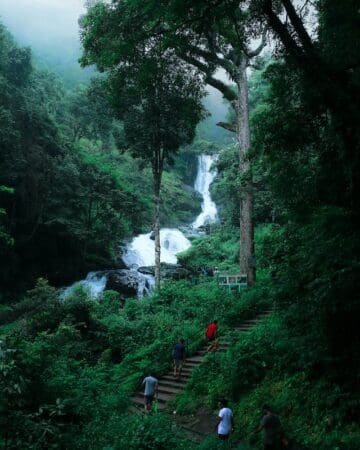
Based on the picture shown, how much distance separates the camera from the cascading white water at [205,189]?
162 ft

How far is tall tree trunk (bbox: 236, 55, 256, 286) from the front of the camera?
16.6 m

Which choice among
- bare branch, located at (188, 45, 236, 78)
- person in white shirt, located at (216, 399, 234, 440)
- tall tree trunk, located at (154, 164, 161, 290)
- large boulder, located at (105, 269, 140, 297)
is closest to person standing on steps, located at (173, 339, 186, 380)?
person in white shirt, located at (216, 399, 234, 440)

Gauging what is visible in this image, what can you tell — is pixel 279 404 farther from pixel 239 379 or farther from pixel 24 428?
pixel 24 428

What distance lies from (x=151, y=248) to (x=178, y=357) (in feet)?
74.7

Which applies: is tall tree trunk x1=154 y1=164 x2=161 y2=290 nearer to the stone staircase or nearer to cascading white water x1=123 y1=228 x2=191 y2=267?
the stone staircase

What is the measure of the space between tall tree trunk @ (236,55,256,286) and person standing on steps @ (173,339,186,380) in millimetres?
5575

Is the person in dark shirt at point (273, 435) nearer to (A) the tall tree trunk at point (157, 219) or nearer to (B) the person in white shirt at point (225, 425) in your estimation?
(B) the person in white shirt at point (225, 425)

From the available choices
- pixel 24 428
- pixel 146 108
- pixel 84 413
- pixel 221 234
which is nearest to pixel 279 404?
pixel 84 413

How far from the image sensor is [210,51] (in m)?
16.8

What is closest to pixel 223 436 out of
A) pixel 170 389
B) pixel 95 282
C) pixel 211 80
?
pixel 170 389

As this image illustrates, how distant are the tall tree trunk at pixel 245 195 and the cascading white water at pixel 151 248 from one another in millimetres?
15951

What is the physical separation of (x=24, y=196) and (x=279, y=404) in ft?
71.4

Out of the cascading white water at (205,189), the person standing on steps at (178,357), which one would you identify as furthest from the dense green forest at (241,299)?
the cascading white water at (205,189)

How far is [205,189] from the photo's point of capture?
181 ft
